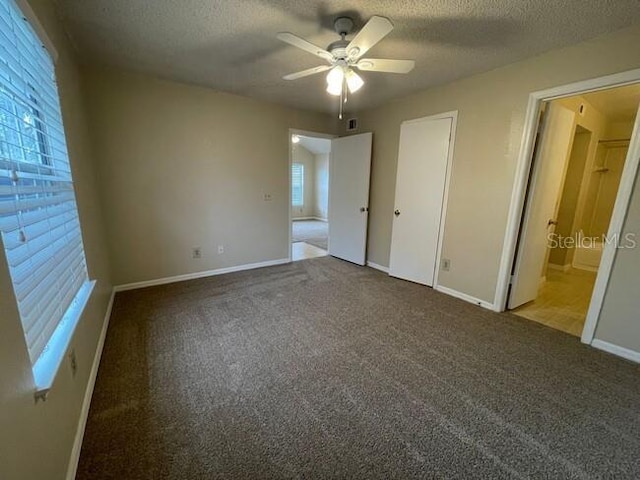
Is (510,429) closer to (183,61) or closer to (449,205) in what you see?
(449,205)

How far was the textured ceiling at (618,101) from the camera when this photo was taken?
292cm

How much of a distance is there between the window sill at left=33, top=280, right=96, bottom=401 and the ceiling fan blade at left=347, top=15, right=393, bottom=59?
2.10m

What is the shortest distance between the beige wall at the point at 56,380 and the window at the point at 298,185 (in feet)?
21.7

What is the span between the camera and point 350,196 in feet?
13.9

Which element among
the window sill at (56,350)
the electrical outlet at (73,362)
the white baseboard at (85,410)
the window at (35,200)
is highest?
the window at (35,200)

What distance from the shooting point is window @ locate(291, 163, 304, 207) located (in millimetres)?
8719

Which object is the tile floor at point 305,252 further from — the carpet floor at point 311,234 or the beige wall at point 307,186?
the beige wall at point 307,186

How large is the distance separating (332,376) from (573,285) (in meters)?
3.77

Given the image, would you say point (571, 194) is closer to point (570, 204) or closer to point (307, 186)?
point (570, 204)

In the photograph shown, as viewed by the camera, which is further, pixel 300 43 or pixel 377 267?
pixel 377 267

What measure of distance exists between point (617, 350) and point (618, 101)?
3059 mm

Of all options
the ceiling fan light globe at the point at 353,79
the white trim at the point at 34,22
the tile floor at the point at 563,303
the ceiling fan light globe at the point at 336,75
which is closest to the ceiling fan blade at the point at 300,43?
the ceiling fan light globe at the point at 336,75

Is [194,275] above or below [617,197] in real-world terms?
below

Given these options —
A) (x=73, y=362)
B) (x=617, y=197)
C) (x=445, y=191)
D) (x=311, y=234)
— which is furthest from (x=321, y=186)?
(x=73, y=362)
